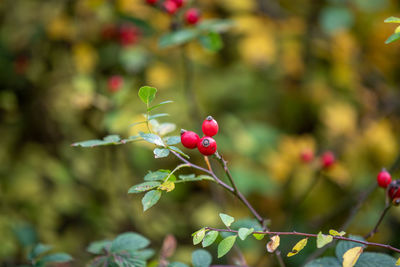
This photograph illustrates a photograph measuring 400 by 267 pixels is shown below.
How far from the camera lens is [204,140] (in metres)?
0.63

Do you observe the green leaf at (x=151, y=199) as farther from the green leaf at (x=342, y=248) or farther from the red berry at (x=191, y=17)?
the red berry at (x=191, y=17)

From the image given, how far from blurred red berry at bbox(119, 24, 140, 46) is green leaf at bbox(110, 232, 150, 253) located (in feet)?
4.62

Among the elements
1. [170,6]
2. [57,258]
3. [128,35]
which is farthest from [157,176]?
[128,35]

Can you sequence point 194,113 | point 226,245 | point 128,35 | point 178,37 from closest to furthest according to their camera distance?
point 226,245 < point 178,37 < point 194,113 < point 128,35

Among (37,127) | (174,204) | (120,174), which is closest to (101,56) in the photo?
(37,127)

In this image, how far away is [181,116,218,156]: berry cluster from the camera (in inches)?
24.9

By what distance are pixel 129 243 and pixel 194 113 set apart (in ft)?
3.29

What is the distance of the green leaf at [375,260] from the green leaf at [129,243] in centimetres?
46

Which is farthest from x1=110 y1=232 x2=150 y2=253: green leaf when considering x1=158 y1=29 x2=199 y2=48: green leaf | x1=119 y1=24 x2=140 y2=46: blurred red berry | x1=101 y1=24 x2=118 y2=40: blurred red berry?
x1=101 y1=24 x2=118 y2=40: blurred red berry

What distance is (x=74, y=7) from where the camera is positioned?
2.02 m

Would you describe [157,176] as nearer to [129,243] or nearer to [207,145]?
[207,145]

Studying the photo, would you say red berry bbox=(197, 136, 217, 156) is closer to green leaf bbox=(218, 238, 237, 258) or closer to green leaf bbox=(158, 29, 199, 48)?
green leaf bbox=(218, 238, 237, 258)

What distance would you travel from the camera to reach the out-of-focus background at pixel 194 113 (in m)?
1.83

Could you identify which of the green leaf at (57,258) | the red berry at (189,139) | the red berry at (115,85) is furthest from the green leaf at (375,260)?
the red berry at (115,85)
